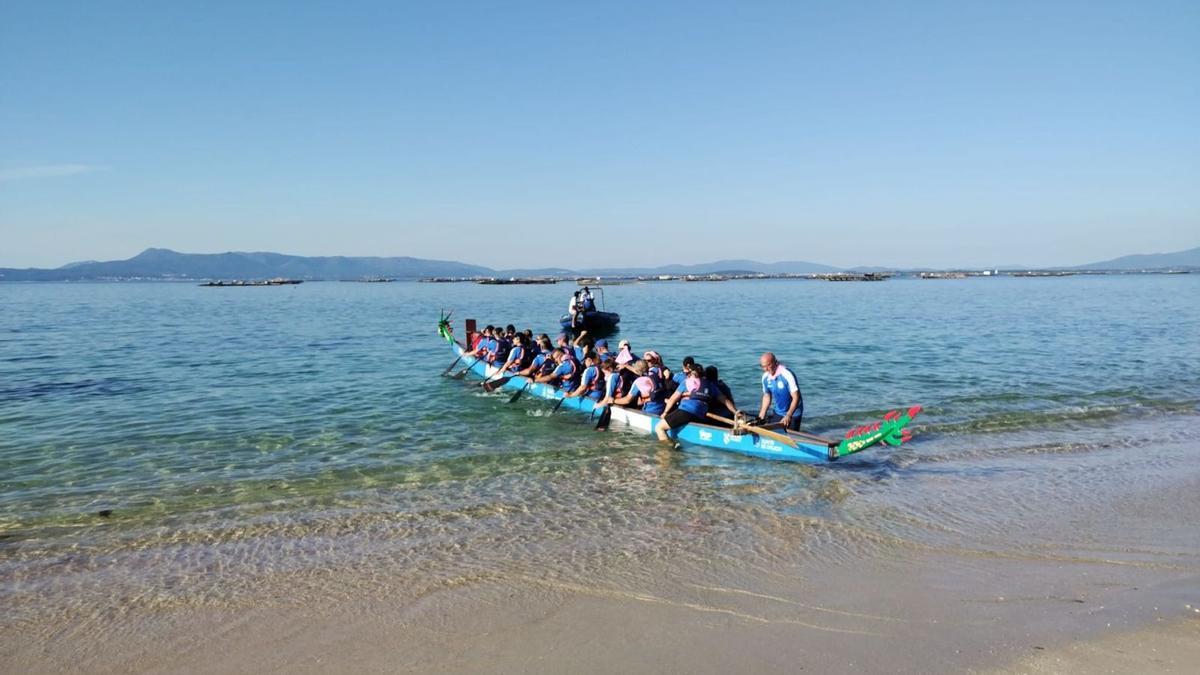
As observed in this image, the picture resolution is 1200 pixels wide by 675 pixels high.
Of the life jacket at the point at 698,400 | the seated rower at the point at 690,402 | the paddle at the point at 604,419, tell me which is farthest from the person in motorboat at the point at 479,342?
the life jacket at the point at 698,400

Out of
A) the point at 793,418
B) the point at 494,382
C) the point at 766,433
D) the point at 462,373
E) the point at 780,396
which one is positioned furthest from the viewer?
the point at 462,373

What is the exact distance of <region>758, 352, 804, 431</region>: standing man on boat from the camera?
1234cm

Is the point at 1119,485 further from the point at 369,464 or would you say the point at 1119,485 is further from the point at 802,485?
the point at 369,464

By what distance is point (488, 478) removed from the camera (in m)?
11.2

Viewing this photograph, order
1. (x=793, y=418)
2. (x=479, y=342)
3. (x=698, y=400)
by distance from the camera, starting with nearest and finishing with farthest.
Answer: (x=793, y=418)
(x=698, y=400)
(x=479, y=342)

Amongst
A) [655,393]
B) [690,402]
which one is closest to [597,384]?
[655,393]

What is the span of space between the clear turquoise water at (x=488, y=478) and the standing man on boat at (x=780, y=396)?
1.12 meters

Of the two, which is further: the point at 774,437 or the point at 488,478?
the point at 774,437

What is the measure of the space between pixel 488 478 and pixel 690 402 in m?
3.96

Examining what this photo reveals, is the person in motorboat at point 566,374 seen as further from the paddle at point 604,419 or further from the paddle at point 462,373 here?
the paddle at point 462,373

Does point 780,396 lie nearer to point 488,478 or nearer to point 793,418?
point 793,418

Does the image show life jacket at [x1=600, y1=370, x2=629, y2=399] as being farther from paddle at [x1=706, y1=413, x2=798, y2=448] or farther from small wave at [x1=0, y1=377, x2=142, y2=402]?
small wave at [x1=0, y1=377, x2=142, y2=402]

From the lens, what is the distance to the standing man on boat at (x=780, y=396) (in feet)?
40.5

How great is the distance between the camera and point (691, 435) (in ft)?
42.6
